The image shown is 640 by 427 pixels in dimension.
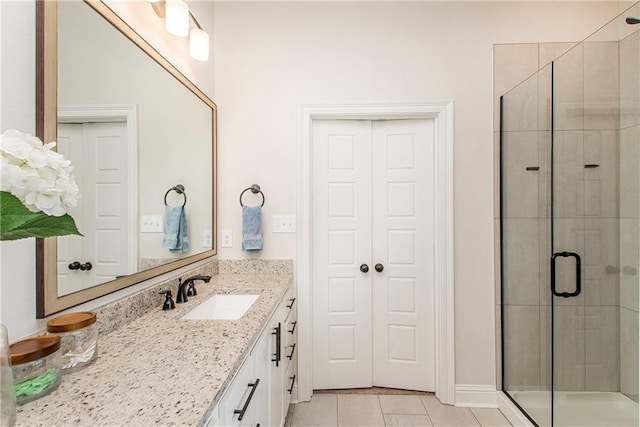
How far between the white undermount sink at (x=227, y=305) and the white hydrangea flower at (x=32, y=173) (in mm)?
1135

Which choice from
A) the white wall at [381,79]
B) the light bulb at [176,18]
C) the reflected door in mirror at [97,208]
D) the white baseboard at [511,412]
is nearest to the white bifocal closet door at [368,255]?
the white wall at [381,79]

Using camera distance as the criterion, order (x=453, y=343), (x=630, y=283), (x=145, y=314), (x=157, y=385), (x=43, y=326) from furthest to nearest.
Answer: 1. (x=453, y=343)
2. (x=630, y=283)
3. (x=145, y=314)
4. (x=43, y=326)
5. (x=157, y=385)

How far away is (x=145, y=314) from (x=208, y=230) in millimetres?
795

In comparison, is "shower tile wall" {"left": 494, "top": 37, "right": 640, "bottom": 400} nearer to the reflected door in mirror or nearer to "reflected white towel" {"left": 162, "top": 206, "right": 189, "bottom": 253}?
"reflected white towel" {"left": 162, "top": 206, "right": 189, "bottom": 253}

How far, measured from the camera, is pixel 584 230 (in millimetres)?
1715

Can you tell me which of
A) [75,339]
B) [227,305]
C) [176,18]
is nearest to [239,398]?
[75,339]

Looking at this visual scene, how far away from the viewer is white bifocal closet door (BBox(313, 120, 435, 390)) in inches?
89.1

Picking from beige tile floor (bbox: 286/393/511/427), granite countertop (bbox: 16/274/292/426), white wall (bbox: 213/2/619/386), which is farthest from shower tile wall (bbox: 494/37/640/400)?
granite countertop (bbox: 16/274/292/426)

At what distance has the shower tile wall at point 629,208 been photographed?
5.13ft

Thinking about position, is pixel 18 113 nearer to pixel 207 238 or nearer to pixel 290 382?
pixel 207 238

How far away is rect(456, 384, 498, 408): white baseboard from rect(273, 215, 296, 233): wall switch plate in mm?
1647

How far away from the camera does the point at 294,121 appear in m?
2.18

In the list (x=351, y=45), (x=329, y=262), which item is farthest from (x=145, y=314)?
(x=351, y=45)

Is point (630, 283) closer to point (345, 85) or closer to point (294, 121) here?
point (345, 85)
